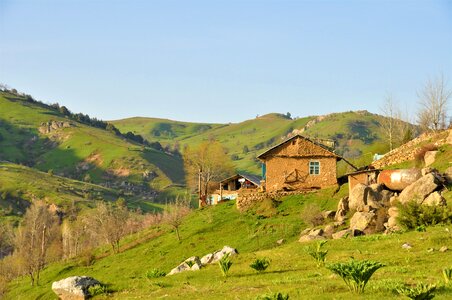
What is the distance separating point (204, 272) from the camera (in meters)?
30.6

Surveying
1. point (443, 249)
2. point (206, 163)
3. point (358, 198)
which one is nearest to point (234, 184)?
point (206, 163)

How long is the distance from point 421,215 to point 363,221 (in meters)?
6.08

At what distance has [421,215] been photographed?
35.5 metres

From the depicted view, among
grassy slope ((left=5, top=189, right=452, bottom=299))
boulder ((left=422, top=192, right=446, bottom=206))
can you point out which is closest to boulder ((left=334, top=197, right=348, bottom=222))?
grassy slope ((left=5, top=189, right=452, bottom=299))

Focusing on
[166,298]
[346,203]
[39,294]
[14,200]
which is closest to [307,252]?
[166,298]

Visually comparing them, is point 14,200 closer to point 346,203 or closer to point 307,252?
point 346,203

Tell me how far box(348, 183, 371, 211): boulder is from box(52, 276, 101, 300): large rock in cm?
2596

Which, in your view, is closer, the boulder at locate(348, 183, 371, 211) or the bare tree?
the boulder at locate(348, 183, 371, 211)

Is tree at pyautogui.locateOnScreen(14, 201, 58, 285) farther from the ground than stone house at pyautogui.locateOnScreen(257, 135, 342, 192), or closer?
closer

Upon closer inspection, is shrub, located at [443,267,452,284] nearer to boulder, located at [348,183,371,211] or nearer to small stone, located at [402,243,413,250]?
small stone, located at [402,243,413,250]

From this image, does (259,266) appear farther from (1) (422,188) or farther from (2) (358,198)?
(2) (358,198)

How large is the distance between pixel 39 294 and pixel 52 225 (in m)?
80.7

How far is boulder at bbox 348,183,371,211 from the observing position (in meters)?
47.1

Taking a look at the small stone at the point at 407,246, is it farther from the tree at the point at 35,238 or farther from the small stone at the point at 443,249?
the tree at the point at 35,238
